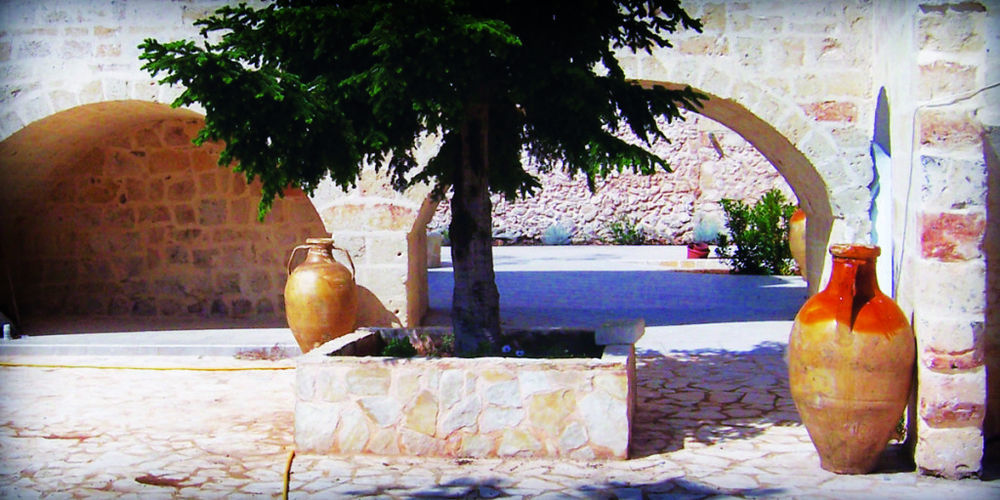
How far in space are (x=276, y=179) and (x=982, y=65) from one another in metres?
Answer: 3.19

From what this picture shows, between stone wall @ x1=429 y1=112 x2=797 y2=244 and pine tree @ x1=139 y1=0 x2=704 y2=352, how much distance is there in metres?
13.2

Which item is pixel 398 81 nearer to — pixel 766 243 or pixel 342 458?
pixel 342 458

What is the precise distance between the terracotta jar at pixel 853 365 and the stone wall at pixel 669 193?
47.3 ft

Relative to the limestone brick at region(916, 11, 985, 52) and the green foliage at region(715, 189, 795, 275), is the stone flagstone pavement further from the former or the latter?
the green foliage at region(715, 189, 795, 275)

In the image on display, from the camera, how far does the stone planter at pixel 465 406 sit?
438 cm

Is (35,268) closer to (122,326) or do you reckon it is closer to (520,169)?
(122,326)

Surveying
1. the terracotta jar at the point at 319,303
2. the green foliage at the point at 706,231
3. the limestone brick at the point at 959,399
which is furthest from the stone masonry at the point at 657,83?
the green foliage at the point at 706,231

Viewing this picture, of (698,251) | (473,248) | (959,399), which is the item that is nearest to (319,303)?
(473,248)

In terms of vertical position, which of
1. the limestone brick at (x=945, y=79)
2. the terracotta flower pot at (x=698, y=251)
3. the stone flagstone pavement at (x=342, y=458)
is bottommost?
the stone flagstone pavement at (x=342, y=458)

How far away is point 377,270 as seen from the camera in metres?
7.87

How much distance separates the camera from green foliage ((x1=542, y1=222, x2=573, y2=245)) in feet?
63.3

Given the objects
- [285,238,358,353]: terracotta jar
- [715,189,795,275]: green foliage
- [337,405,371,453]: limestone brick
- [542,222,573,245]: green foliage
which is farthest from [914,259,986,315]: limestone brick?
[542,222,573,245]: green foliage

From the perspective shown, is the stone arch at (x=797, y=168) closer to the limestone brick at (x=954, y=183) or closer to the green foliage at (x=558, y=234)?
the limestone brick at (x=954, y=183)

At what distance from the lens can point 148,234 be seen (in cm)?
947
